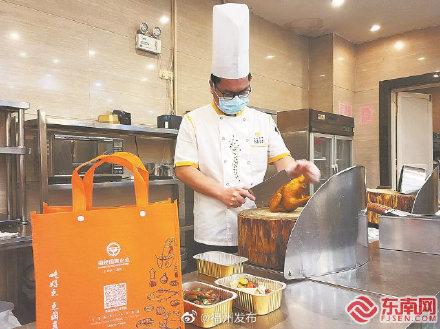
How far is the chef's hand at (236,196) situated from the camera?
1544mm

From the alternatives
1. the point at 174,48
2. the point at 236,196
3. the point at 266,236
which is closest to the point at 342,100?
the point at 174,48

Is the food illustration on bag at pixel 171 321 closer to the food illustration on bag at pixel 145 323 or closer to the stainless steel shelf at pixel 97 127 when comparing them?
the food illustration on bag at pixel 145 323

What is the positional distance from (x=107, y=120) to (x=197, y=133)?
142cm

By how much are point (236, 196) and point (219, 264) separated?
0.45 metres

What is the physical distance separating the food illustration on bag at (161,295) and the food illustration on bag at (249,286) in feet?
0.75

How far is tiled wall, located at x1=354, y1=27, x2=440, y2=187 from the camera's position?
546 cm

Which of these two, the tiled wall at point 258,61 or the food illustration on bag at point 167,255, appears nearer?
the food illustration on bag at point 167,255

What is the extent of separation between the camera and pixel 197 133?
6.49 ft

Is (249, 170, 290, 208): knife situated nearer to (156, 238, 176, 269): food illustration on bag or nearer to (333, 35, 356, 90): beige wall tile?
(156, 238, 176, 269): food illustration on bag

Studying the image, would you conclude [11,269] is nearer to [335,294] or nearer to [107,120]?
[107,120]

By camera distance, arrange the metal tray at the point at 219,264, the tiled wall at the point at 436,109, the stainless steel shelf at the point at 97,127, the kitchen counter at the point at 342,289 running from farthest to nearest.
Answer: the tiled wall at the point at 436,109, the stainless steel shelf at the point at 97,127, the metal tray at the point at 219,264, the kitchen counter at the point at 342,289

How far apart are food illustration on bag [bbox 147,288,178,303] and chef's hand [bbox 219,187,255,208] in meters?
0.75

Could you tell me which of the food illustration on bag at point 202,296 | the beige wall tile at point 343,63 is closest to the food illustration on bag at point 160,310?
the food illustration on bag at point 202,296

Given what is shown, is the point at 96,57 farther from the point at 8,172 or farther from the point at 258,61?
the point at 258,61
